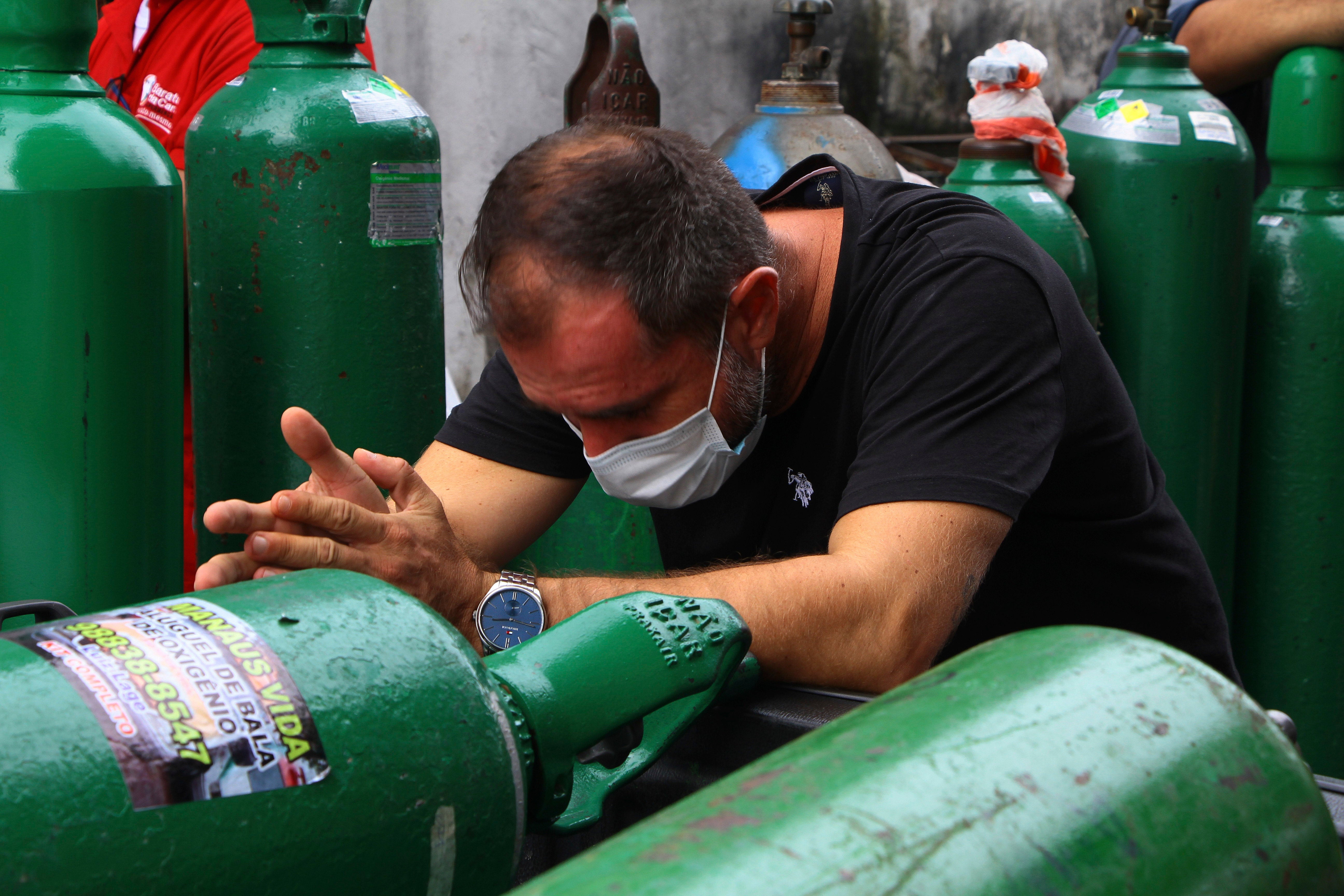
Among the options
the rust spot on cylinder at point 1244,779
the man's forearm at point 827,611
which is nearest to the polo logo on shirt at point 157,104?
the man's forearm at point 827,611

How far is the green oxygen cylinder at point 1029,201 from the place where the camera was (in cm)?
244

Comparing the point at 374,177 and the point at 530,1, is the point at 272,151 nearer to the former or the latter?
the point at 374,177

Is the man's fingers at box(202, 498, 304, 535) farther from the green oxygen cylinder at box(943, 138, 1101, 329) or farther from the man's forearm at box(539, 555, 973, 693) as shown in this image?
the green oxygen cylinder at box(943, 138, 1101, 329)

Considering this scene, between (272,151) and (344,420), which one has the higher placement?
(272,151)

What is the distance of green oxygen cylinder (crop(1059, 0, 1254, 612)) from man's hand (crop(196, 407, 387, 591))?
68.2 inches

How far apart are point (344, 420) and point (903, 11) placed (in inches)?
111

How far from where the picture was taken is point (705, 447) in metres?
1.51

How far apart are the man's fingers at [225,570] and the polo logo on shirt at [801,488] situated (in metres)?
0.70

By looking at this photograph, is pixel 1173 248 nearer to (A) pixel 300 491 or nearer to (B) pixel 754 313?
(B) pixel 754 313

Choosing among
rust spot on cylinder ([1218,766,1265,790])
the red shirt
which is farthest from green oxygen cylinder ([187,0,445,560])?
rust spot on cylinder ([1218,766,1265,790])

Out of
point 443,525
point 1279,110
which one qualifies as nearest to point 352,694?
point 443,525

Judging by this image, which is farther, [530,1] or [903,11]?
[903,11]

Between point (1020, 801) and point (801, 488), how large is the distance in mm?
1096

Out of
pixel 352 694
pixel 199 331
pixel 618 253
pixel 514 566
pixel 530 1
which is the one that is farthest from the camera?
pixel 530 1
